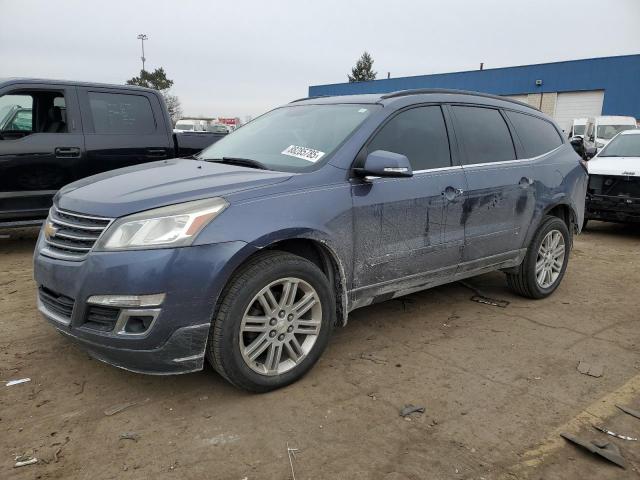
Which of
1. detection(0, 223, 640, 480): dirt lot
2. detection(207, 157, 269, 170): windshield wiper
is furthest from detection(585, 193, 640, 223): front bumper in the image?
detection(207, 157, 269, 170): windshield wiper

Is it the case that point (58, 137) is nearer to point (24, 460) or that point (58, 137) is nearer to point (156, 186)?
point (156, 186)

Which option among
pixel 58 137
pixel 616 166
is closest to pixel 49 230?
pixel 58 137

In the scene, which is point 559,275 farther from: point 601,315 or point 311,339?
point 311,339

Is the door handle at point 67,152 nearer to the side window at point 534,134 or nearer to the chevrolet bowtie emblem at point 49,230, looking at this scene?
the chevrolet bowtie emblem at point 49,230

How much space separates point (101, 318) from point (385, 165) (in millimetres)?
1803

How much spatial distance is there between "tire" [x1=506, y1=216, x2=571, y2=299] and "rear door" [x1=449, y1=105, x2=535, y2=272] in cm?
23

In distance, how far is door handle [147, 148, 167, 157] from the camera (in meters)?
6.65

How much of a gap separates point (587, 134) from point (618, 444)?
62.8 ft

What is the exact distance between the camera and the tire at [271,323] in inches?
107

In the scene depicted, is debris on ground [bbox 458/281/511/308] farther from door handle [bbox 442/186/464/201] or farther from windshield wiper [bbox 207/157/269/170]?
windshield wiper [bbox 207/157/269/170]

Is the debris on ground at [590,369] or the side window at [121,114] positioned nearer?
the debris on ground at [590,369]

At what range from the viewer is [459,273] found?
13.4 ft

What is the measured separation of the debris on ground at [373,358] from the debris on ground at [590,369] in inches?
50.6

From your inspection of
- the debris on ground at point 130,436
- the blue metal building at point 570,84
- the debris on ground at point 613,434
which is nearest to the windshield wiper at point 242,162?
the debris on ground at point 130,436
